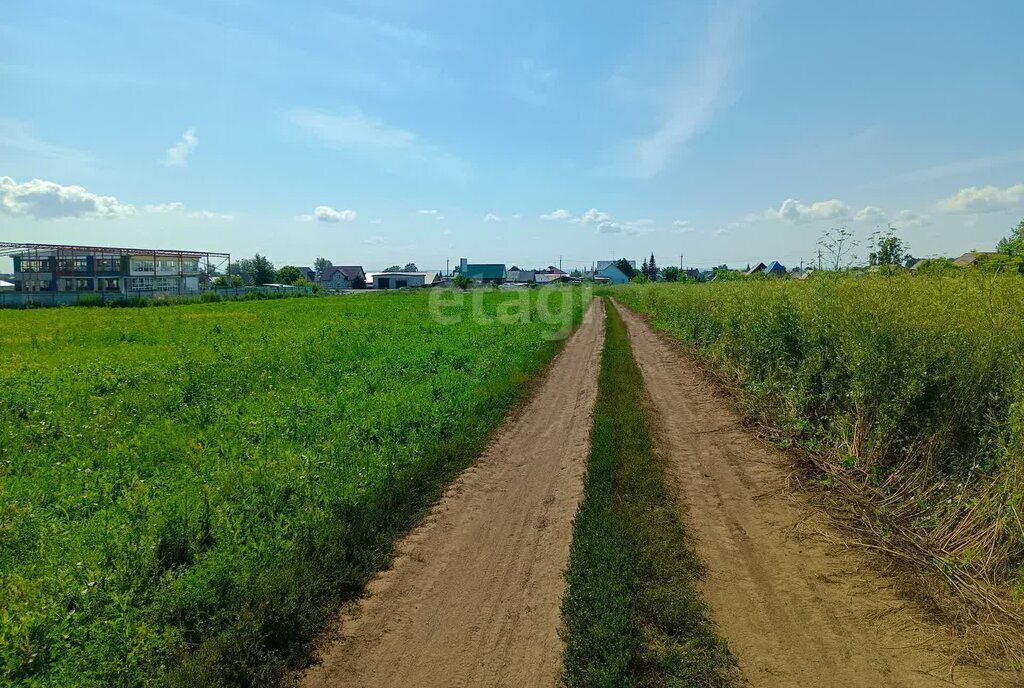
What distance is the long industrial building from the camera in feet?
204

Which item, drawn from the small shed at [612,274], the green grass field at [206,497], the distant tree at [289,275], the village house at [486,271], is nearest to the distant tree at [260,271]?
the distant tree at [289,275]

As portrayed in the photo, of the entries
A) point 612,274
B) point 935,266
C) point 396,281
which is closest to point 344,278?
point 396,281

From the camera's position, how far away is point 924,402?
6.23m

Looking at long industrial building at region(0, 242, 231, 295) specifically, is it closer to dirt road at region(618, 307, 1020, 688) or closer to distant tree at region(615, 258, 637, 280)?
dirt road at region(618, 307, 1020, 688)

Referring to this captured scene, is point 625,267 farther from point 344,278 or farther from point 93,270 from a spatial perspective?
point 93,270

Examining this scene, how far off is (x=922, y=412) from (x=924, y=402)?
0.37ft

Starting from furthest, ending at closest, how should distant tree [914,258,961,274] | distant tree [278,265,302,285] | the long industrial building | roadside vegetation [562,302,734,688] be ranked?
distant tree [278,265,302,285], the long industrial building, distant tree [914,258,961,274], roadside vegetation [562,302,734,688]

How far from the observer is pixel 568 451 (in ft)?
27.7

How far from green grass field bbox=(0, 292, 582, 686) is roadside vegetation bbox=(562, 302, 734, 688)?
1.90 m

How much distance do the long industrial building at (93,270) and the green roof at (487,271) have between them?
256 feet

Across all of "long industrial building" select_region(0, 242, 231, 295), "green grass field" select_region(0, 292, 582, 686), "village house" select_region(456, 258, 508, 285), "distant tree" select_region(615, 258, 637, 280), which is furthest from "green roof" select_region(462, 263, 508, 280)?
"green grass field" select_region(0, 292, 582, 686)

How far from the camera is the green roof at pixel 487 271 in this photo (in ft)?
469

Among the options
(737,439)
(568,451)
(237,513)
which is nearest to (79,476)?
(237,513)

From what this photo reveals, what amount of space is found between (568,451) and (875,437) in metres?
3.94
